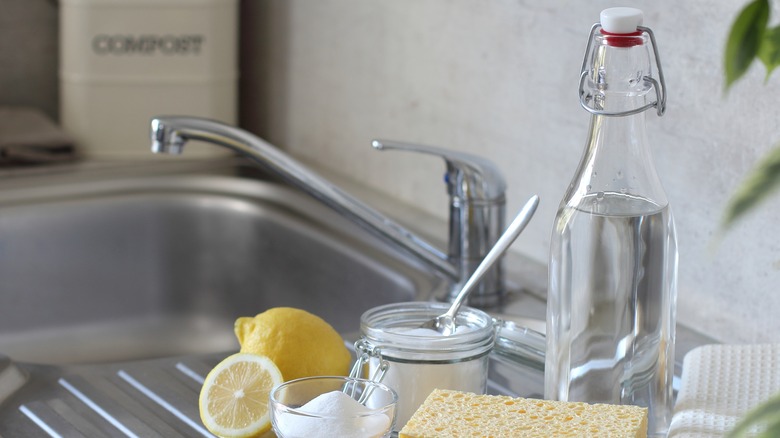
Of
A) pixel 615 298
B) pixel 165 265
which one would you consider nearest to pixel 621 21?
pixel 615 298

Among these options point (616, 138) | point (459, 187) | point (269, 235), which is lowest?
point (269, 235)

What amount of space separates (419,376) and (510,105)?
0.53 metres

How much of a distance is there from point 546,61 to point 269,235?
0.45 m

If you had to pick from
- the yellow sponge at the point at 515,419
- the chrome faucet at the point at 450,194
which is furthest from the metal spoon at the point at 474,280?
the chrome faucet at the point at 450,194

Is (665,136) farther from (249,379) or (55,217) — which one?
(55,217)

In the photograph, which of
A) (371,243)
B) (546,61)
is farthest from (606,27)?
(371,243)

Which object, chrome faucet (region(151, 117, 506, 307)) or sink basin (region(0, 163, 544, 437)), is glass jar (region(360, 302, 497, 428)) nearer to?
chrome faucet (region(151, 117, 506, 307))

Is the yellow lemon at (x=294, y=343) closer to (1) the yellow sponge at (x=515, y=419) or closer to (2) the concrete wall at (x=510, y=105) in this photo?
(1) the yellow sponge at (x=515, y=419)

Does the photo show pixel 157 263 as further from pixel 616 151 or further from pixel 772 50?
pixel 772 50

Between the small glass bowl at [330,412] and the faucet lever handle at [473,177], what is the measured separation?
374mm

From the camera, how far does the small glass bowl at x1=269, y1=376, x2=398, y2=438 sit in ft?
2.03

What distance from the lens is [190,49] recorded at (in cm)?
151

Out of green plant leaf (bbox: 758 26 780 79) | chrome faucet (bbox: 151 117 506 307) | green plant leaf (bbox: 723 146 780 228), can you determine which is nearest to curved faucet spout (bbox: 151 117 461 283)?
chrome faucet (bbox: 151 117 506 307)

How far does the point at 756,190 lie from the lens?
25 centimetres
